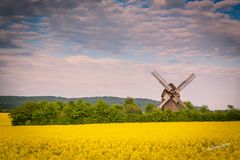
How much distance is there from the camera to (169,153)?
23625 mm

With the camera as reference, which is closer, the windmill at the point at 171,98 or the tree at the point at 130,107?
the windmill at the point at 171,98

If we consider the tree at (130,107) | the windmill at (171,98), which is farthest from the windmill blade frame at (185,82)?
the tree at (130,107)

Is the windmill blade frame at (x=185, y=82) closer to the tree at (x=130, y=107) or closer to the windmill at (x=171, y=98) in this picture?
the windmill at (x=171, y=98)

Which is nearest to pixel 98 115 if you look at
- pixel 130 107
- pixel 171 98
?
pixel 171 98

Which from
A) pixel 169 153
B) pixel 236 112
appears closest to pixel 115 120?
pixel 236 112

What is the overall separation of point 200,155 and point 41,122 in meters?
38.0

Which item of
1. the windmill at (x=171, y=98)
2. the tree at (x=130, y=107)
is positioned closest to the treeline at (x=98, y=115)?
the windmill at (x=171, y=98)

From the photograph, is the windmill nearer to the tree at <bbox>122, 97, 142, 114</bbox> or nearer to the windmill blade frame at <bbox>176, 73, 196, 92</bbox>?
the windmill blade frame at <bbox>176, 73, 196, 92</bbox>

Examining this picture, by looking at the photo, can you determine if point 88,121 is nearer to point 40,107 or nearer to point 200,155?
point 40,107

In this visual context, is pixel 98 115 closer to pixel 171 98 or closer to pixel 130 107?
pixel 171 98

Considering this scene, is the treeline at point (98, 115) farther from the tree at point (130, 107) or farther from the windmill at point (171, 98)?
the tree at point (130, 107)

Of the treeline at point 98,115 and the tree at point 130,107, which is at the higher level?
the tree at point 130,107

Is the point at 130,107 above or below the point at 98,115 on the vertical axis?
above

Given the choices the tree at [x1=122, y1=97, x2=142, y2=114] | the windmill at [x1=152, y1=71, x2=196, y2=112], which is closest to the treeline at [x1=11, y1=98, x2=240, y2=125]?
the windmill at [x1=152, y1=71, x2=196, y2=112]
